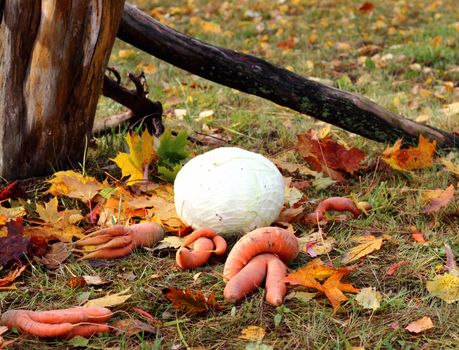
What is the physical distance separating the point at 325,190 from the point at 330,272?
0.94m

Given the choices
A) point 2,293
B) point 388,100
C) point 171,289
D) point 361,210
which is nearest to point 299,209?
point 361,210

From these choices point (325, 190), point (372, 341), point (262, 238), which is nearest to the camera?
point (372, 341)

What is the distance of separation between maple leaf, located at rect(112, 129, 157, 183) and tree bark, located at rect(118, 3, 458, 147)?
0.45 metres

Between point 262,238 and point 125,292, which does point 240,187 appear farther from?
point 125,292

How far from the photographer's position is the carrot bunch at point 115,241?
88.7 inches

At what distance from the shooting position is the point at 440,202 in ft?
8.54

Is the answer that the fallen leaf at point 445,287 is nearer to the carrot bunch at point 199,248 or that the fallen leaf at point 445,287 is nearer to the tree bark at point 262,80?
the carrot bunch at point 199,248

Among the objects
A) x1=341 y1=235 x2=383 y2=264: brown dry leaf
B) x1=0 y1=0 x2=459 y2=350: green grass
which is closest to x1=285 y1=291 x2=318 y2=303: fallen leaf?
x1=0 y1=0 x2=459 y2=350: green grass

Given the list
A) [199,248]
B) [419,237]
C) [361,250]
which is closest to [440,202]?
[419,237]

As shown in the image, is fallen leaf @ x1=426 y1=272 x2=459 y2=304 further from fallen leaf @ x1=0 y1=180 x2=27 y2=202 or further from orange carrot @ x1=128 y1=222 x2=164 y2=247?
fallen leaf @ x1=0 y1=180 x2=27 y2=202

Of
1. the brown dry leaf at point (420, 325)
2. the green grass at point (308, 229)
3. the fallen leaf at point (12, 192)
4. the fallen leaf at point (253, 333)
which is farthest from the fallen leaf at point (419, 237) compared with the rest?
the fallen leaf at point (12, 192)

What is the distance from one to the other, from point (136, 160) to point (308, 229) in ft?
2.67

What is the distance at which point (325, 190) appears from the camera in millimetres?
2934

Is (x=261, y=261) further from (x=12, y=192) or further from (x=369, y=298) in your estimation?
(x=12, y=192)
